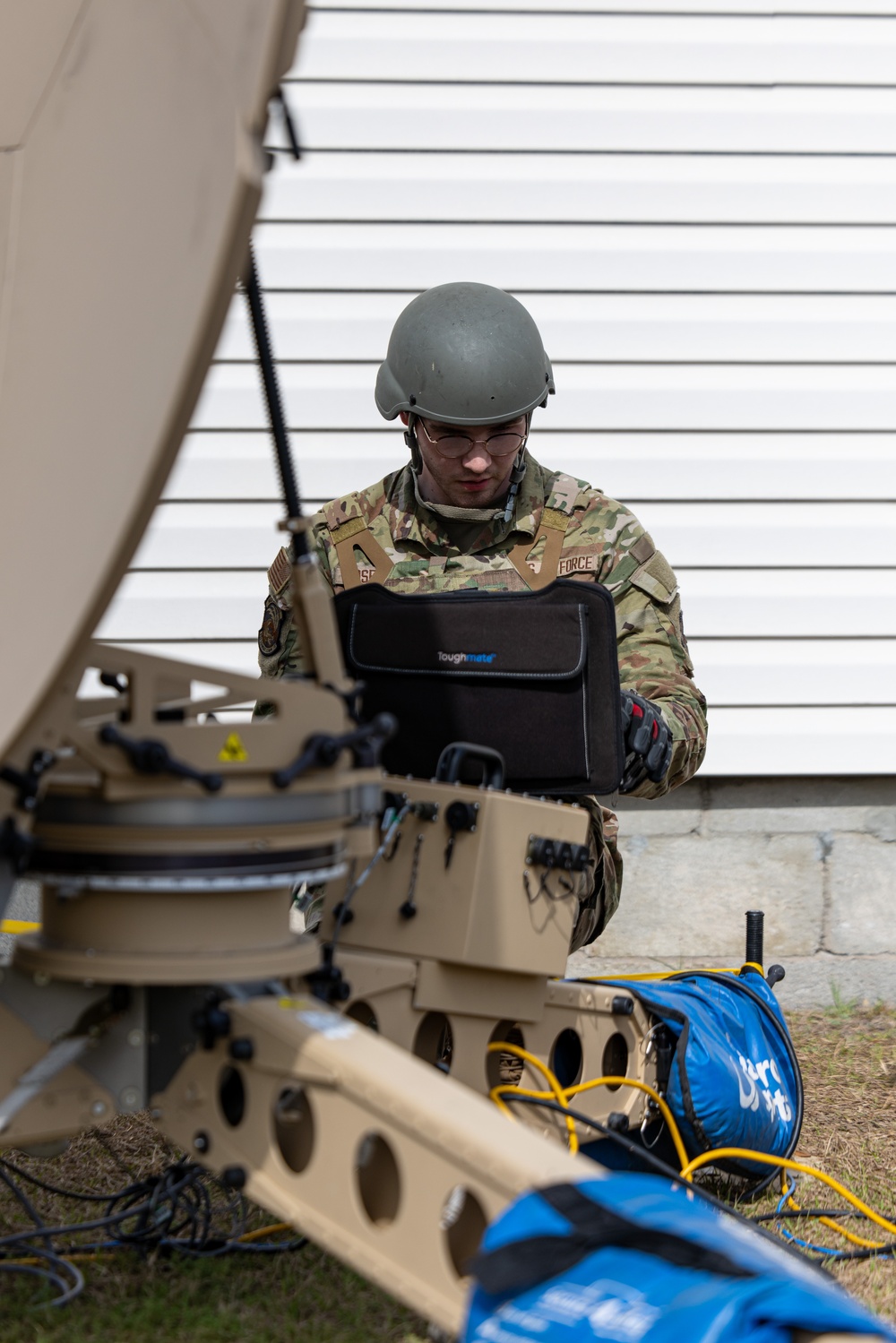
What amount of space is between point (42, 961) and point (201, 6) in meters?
1.20

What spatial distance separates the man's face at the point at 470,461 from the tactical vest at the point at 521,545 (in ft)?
0.47

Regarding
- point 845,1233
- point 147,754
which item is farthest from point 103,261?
point 845,1233

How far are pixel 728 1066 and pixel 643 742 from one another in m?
0.63

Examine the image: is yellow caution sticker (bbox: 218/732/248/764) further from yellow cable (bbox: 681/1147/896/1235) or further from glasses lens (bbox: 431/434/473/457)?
glasses lens (bbox: 431/434/473/457)

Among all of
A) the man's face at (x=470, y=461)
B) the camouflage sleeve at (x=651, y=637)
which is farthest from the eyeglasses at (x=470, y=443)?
the camouflage sleeve at (x=651, y=637)

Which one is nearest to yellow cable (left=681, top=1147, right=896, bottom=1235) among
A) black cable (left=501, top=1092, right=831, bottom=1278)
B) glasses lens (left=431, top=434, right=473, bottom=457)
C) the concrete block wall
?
black cable (left=501, top=1092, right=831, bottom=1278)

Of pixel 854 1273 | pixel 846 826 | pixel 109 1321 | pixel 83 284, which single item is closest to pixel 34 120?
pixel 83 284

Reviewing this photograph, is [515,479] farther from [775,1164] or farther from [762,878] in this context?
[762,878]

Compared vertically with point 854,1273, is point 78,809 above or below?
above

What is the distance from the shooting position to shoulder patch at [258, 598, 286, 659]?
3719 millimetres

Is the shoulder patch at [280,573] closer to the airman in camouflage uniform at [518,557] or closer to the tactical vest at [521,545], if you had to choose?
the airman in camouflage uniform at [518,557]

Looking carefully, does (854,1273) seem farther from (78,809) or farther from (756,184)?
(756,184)

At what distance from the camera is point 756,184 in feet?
16.1

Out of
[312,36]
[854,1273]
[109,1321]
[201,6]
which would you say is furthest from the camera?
[312,36]
